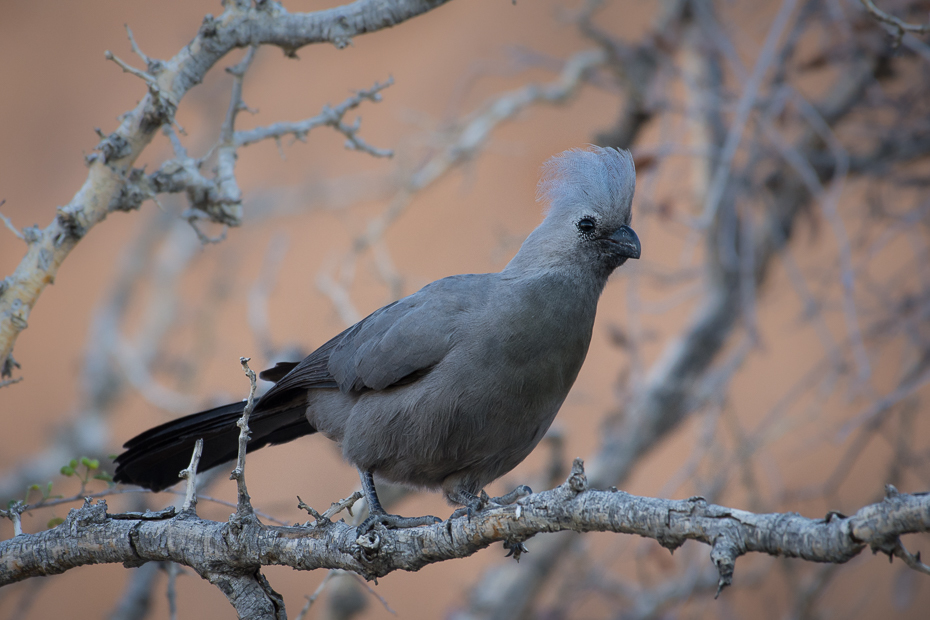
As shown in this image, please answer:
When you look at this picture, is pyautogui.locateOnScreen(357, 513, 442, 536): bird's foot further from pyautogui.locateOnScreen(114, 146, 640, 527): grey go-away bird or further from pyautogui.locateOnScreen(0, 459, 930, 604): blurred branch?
pyautogui.locateOnScreen(114, 146, 640, 527): grey go-away bird

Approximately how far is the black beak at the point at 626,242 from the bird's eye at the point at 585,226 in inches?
3.6

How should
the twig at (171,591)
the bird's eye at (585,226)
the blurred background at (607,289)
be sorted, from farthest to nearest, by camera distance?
the blurred background at (607,289) → the bird's eye at (585,226) → the twig at (171,591)

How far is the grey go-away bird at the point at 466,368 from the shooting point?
288 cm

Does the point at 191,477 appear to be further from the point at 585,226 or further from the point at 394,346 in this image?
the point at 585,226

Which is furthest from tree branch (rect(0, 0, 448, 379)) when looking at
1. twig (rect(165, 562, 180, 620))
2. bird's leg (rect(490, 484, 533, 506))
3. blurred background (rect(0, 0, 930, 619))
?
bird's leg (rect(490, 484, 533, 506))

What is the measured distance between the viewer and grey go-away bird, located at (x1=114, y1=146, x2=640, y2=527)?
2877 millimetres

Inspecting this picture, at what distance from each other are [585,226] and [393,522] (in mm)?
1396

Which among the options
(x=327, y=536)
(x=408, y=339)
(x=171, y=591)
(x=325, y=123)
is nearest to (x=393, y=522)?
(x=327, y=536)

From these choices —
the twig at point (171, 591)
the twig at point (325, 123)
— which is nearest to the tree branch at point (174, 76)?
the twig at point (325, 123)

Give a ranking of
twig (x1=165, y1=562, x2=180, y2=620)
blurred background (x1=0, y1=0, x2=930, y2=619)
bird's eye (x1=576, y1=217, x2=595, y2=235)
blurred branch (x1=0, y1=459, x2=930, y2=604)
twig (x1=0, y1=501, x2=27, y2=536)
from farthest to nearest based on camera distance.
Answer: blurred background (x1=0, y1=0, x2=930, y2=619), bird's eye (x1=576, y1=217, x2=595, y2=235), twig (x1=165, y1=562, x2=180, y2=620), twig (x1=0, y1=501, x2=27, y2=536), blurred branch (x1=0, y1=459, x2=930, y2=604)

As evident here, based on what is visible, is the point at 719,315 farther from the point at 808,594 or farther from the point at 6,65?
the point at 6,65

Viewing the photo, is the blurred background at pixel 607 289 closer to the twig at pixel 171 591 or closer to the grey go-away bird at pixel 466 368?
the twig at pixel 171 591

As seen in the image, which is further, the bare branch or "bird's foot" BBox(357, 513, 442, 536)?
the bare branch

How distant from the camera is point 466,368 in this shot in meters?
2.87
